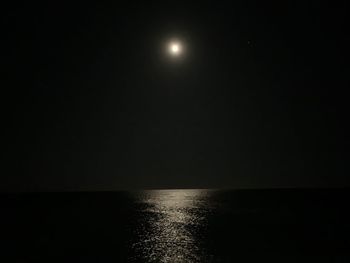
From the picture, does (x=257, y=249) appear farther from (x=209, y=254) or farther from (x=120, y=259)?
(x=120, y=259)

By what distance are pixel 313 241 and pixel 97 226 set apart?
32.6 meters

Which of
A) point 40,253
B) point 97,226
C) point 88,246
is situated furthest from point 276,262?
point 97,226

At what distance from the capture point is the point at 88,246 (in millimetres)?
34125

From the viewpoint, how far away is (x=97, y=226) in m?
49.4

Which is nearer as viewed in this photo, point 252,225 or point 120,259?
point 120,259

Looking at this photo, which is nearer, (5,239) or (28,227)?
(5,239)

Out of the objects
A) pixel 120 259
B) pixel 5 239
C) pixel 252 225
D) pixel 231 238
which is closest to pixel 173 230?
pixel 231 238

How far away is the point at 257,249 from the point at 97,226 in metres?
27.5

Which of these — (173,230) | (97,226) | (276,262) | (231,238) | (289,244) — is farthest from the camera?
(97,226)

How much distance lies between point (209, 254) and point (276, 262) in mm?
6447

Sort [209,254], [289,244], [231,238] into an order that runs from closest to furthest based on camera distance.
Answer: [209,254] → [289,244] → [231,238]

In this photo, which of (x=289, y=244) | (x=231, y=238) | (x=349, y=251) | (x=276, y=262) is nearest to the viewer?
(x=276, y=262)

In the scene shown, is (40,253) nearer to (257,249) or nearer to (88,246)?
(88,246)

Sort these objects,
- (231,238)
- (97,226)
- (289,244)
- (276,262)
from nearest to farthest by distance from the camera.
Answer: (276,262) < (289,244) < (231,238) < (97,226)
